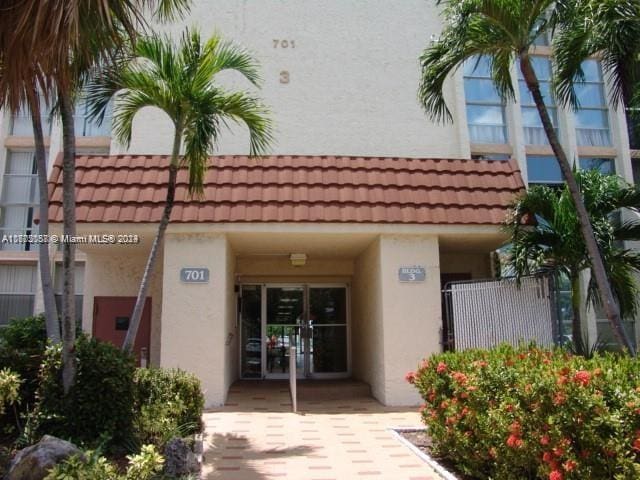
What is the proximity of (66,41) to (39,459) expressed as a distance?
11.8ft

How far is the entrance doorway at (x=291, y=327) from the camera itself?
1483 cm

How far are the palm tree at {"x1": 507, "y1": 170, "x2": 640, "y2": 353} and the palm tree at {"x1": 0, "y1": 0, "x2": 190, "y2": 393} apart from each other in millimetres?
6584

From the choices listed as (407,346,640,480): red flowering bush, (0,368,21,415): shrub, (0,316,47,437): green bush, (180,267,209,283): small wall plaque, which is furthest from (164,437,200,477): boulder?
(180,267,209,283): small wall plaque

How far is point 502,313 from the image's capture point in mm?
9969

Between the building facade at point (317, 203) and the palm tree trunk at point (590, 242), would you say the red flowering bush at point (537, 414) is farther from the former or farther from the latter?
the building facade at point (317, 203)

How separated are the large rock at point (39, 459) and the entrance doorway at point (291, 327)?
9.76 metres

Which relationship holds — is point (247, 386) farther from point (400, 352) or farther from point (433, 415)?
point (433, 415)

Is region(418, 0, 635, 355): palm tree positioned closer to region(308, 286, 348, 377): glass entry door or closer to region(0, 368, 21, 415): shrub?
region(0, 368, 21, 415): shrub

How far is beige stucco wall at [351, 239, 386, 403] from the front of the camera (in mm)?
10867

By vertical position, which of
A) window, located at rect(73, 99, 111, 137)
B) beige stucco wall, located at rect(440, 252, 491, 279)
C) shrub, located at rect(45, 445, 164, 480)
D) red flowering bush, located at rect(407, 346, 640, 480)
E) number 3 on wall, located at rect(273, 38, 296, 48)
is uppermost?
number 3 on wall, located at rect(273, 38, 296, 48)

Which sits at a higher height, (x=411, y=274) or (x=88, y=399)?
(x=411, y=274)

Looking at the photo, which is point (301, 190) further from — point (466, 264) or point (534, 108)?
point (534, 108)

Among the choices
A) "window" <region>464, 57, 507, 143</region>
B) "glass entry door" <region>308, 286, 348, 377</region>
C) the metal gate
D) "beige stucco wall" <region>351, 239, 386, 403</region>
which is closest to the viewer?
the metal gate

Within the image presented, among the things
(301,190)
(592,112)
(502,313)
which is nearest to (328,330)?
(301,190)
